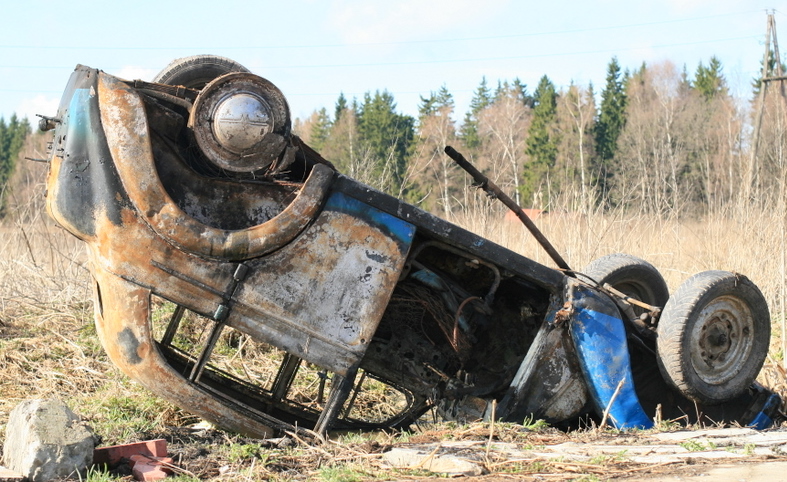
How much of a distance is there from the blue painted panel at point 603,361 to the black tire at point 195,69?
2373mm

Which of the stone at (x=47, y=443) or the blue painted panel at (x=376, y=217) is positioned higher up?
the blue painted panel at (x=376, y=217)

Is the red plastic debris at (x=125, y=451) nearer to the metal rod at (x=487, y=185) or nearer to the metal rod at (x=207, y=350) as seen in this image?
the metal rod at (x=207, y=350)

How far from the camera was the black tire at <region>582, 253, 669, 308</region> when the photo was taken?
5.70m

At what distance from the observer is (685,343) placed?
15.1 ft

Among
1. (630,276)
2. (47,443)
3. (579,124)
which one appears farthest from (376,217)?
(579,124)

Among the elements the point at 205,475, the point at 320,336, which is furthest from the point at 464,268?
the point at 205,475

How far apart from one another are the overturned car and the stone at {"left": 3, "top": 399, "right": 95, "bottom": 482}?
350 mm

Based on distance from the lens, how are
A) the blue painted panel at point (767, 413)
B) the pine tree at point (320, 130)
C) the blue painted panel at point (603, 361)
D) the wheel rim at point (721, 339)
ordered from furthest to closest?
the pine tree at point (320, 130), the blue painted panel at point (767, 413), the wheel rim at point (721, 339), the blue painted panel at point (603, 361)

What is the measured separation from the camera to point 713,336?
4.83 metres

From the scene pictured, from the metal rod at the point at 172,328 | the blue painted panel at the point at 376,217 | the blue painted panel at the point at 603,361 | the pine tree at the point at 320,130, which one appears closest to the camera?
the blue painted panel at the point at 376,217

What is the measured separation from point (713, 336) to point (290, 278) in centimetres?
266

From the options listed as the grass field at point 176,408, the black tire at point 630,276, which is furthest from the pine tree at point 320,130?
the black tire at point 630,276

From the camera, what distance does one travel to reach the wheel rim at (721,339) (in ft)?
15.6

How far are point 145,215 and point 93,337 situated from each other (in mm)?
3833
